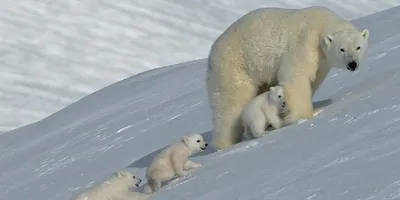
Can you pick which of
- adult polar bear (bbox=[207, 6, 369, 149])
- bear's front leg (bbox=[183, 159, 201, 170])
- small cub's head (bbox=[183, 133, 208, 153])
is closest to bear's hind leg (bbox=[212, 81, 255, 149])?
adult polar bear (bbox=[207, 6, 369, 149])

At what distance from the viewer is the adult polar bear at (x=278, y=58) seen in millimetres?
6336

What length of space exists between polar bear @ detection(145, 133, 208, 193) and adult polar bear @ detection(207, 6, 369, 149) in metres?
0.54

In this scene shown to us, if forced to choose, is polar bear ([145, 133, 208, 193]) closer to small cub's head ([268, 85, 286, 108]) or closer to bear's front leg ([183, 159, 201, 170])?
bear's front leg ([183, 159, 201, 170])

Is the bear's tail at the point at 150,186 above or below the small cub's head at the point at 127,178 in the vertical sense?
below

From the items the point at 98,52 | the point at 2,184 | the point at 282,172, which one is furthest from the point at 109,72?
the point at 282,172

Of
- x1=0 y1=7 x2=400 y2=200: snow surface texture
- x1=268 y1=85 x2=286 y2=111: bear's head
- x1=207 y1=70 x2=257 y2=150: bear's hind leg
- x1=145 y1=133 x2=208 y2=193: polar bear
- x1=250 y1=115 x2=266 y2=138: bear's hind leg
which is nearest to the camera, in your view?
x1=0 y1=7 x2=400 y2=200: snow surface texture

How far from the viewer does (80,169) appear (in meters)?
8.46

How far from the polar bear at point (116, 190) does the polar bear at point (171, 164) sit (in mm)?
117

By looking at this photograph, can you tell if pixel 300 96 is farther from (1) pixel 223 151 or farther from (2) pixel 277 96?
(1) pixel 223 151

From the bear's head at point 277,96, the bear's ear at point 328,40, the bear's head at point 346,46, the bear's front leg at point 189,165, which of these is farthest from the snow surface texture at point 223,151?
the bear's ear at point 328,40

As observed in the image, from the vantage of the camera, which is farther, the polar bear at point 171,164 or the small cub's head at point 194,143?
the small cub's head at point 194,143

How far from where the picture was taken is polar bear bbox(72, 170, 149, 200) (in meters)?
5.76

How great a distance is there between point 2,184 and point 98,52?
36.8ft

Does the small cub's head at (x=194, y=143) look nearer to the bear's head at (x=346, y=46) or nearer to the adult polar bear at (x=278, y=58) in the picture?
the adult polar bear at (x=278, y=58)
